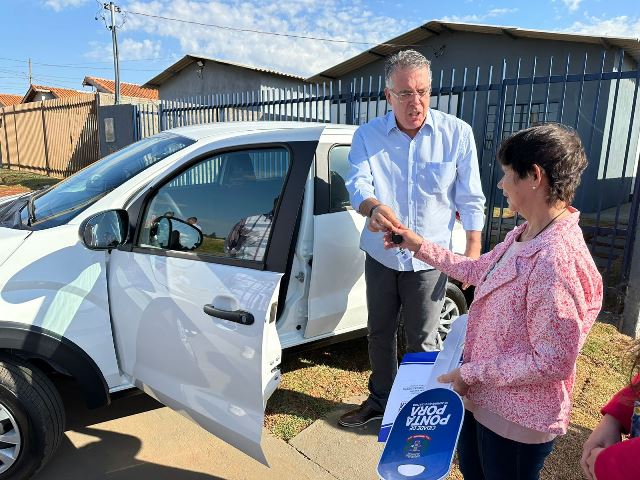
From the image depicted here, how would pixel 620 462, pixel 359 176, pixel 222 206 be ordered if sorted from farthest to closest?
pixel 222 206 < pixel 359 176 < pixel 620 462

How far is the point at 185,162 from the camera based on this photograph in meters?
2.22

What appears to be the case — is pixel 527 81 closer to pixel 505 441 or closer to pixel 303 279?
pixel 303 279

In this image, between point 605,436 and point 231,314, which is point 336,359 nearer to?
point 231,314

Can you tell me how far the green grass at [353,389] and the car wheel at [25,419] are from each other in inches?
44.3

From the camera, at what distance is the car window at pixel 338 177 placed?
2.65m

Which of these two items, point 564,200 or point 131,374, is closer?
point 564,200

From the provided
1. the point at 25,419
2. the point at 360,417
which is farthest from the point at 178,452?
the point at 360,417

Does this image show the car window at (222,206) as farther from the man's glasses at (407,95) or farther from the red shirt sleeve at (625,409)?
the red shirt sleeve at (625,409)

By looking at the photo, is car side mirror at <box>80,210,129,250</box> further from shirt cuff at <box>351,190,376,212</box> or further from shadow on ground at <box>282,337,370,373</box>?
shadow on ground at <box>282,337,370,373</box>

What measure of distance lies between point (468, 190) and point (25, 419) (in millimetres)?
2243

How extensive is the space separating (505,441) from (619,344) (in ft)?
10.2

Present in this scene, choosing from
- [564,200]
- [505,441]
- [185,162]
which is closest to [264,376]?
[505,441]

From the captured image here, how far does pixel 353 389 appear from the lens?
10.1 ft

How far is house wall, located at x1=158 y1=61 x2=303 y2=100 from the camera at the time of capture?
20.9m
